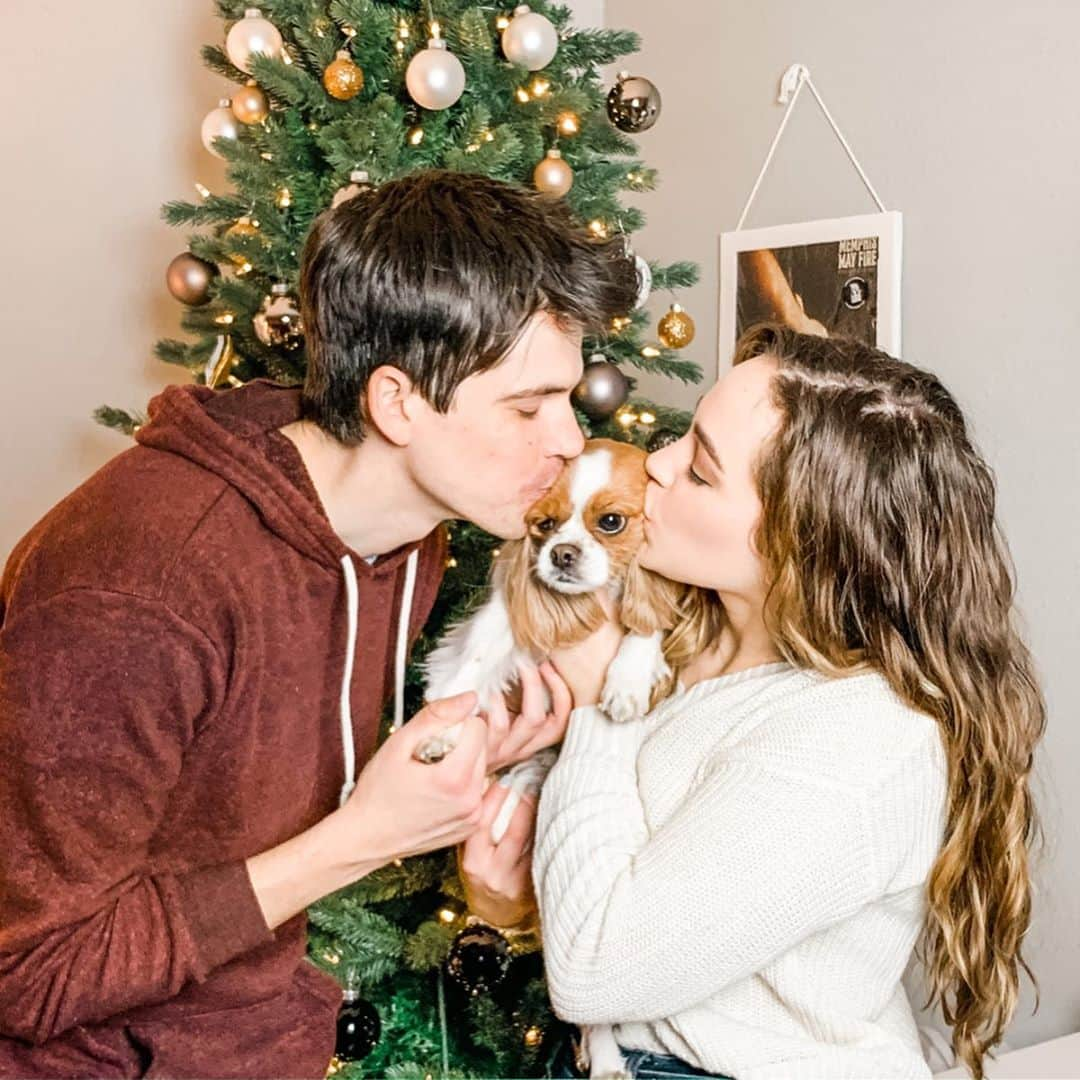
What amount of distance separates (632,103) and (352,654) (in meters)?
1.11

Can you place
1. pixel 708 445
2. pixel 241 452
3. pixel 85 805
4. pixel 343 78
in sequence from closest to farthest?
pixel 85 805
pixel 241 452
pixel 708 445
pixel 343 78

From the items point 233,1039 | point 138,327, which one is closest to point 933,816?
point 233,1039

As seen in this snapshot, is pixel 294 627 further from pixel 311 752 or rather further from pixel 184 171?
pixel 184 171

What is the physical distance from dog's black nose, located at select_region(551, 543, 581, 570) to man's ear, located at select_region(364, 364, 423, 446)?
0.95 feet

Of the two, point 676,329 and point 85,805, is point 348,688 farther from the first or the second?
point 676,329

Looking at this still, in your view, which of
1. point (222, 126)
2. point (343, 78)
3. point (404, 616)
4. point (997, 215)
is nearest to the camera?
point (404, 616)

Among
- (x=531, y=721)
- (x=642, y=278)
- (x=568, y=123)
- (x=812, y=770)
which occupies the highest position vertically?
(x=568, y=123)

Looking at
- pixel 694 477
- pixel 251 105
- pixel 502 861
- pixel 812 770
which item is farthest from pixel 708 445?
pixel 251 105

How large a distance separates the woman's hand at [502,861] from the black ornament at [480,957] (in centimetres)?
12

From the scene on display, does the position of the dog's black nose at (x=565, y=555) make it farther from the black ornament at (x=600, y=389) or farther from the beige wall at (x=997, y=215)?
the beige wall at (x=997, y=215)

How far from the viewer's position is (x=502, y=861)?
1.49 metres

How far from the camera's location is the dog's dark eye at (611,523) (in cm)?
148

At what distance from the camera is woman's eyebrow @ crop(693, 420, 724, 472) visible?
1.31 m

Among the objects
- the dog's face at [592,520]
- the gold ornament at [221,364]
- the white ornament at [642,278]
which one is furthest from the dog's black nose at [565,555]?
the gold ornament at [221,364]
